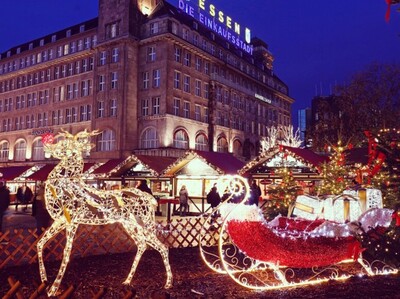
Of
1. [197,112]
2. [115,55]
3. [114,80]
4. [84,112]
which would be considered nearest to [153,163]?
[114,80]

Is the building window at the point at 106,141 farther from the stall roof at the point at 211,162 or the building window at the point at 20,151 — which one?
the stall roof at the point at 211,162

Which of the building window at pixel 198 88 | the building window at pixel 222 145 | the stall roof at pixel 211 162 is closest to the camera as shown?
the stall roof at pixel 211 162

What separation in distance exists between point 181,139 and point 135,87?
6.72 metres

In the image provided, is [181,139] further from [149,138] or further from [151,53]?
[151,53]

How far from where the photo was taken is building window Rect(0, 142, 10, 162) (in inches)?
2118

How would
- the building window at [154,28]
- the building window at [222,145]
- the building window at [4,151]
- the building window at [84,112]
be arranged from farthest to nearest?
the building window at [4,151], the building window at [222,145], the building window at [84,112], the building window at [154,28]

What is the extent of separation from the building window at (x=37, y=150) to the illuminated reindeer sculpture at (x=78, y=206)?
4555 centimetres

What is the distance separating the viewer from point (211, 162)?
803 inches

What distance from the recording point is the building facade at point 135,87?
4141 centimetres

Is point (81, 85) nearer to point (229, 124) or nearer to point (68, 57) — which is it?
point (68, 57)

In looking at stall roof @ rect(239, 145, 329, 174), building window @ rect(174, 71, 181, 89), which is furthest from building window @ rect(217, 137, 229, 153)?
stall roof @ rect(239, 145, 329, 174)

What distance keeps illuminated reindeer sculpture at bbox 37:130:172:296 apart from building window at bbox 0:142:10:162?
51.3m

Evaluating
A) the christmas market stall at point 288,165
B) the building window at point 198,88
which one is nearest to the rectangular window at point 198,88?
the building window at point 198,88

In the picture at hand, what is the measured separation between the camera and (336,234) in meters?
7.24
